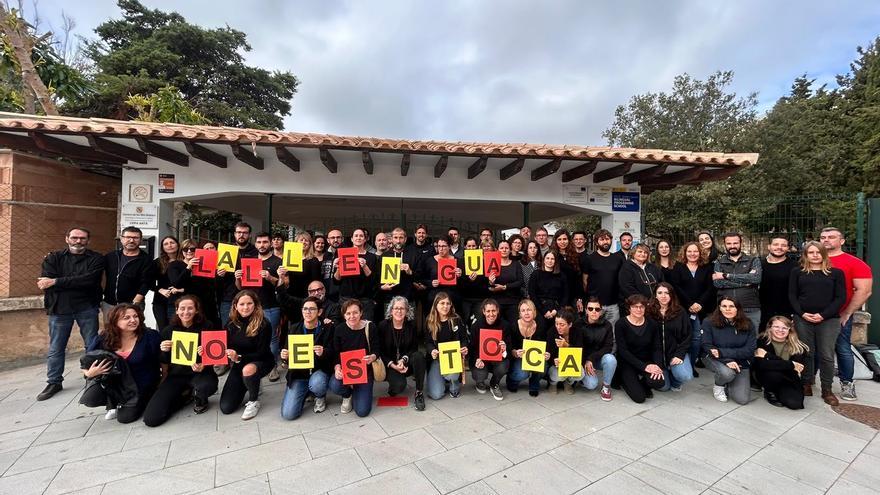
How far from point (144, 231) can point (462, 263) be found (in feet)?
15.2

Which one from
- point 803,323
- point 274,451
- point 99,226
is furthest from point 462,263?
point 99,226

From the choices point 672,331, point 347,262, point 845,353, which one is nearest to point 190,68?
point 347,262

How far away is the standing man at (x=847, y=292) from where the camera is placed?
12.7 ft

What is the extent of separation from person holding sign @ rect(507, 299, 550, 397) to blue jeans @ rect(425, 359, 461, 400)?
59 cm

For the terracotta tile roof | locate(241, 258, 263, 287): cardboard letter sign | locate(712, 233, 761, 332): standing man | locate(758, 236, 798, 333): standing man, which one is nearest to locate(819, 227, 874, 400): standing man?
locate(758, 236, 798, 333): standing man

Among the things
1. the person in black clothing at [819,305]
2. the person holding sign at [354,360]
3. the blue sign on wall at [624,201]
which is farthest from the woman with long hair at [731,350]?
the person holding sign at [354,360]

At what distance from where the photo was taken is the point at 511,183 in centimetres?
629

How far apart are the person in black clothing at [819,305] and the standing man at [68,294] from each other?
733cm

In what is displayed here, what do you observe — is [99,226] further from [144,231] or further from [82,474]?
[82,474]

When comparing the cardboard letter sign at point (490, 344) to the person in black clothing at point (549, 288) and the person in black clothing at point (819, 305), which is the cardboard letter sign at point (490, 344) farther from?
the person in black clothing at point (819, 305)

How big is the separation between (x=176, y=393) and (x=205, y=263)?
4.50 ft

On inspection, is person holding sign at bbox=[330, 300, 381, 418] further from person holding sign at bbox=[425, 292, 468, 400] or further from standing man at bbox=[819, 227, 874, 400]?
standing man at bbox=[819, 227, 874, 400]

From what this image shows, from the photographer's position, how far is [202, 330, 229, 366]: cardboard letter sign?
3451 mm

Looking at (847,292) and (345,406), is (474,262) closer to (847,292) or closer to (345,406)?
(345,406)
